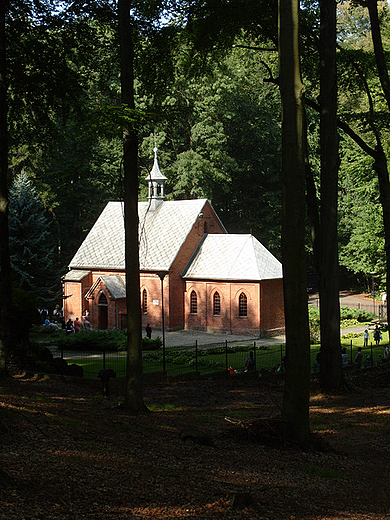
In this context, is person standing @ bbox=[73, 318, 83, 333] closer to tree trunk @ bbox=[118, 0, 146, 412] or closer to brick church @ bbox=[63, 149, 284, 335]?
brick church @ bbox=[63, 149, 284, 335]

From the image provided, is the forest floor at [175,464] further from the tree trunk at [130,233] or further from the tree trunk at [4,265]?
the tree trunk at [4,265]

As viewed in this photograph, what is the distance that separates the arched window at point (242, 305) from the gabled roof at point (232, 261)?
132 cm

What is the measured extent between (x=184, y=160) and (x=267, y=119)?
11170mm

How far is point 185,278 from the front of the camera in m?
45.4

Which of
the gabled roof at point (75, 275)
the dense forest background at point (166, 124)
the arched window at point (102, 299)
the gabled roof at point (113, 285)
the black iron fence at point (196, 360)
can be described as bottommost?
the black iron fence at point (196, 360)

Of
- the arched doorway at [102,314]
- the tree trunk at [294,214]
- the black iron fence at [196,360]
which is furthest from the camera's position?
the arched doorway at [102,314]

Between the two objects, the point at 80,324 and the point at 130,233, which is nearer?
the point at 130,233

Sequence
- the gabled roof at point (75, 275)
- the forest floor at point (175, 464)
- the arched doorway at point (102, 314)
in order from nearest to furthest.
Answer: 1. the forest floor at point (175, 464)
2. the arched doorway at point (102, 314)
3. the gabled roof at point (75, 275)

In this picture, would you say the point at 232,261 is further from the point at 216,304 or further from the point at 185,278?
the point at 185,278

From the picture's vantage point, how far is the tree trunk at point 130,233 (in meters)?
13.7

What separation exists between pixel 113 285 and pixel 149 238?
4.72 m

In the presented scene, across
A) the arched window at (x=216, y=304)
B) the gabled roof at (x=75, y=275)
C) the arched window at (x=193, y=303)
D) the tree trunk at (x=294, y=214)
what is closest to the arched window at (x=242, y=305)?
the arched window at (x=216, y=304)

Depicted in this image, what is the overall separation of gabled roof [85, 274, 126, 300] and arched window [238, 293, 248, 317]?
8.24 m

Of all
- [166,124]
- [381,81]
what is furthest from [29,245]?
[166,124]
